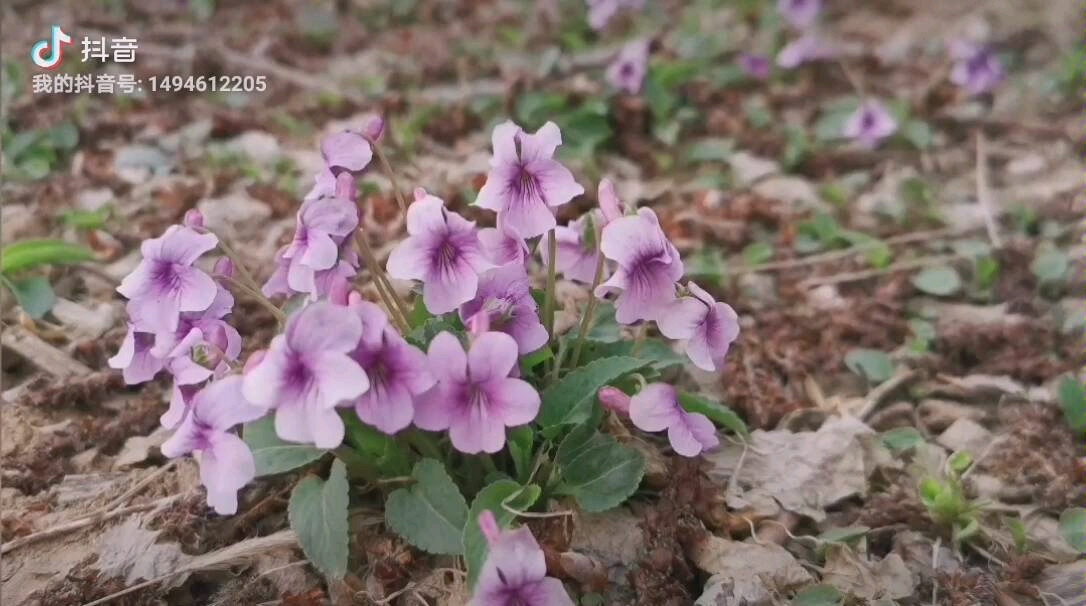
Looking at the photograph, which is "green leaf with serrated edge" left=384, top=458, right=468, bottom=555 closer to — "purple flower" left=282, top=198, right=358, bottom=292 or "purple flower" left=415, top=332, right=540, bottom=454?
"purple flower" left=415, top=332, right=540, bottom=454

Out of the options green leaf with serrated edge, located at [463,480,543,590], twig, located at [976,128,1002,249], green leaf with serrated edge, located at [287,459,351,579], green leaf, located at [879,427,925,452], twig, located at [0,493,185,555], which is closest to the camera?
green leaf with serrated edge, located at [463,480,543,590]

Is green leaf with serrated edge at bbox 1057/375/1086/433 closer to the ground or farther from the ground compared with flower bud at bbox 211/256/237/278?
closer to the ground

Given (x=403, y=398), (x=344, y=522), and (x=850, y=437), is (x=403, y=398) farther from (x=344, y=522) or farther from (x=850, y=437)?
(x=850, y=437)

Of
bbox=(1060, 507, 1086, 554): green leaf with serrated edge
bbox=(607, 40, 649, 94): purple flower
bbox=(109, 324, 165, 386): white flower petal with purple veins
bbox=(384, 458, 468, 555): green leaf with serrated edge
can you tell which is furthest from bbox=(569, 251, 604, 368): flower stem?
bbox=(607, 40, 649, 94): purple flower

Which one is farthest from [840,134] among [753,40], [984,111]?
[753,40]

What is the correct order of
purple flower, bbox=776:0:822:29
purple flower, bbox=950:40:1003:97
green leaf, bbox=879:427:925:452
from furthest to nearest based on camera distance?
purple flower, bbox=776:0:822:29, purple flower, bbox=950:40:1003:97, green leaf, bbox=879:427:925:452

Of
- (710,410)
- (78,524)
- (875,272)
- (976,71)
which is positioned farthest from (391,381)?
(976,71)

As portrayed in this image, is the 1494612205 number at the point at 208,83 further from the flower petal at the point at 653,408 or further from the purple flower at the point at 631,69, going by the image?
the flower petal at the point at 653,408
